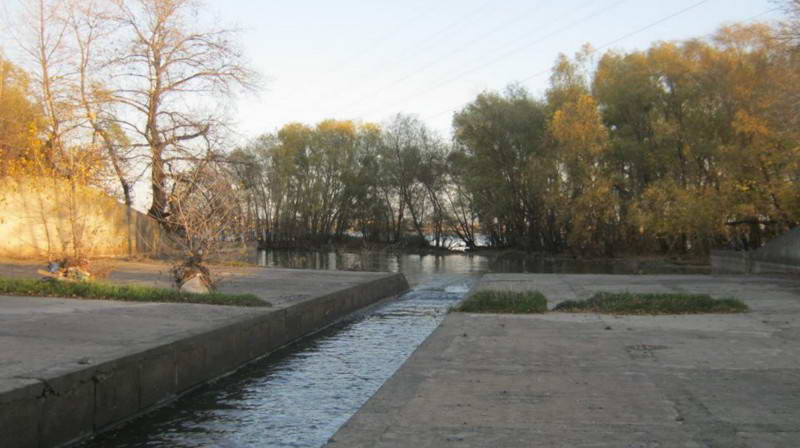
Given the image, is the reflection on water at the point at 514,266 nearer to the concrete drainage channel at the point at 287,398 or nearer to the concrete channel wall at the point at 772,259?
the concrete channel wall at the point at 772,259

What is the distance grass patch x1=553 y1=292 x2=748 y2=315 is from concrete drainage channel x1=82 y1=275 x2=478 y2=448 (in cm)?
311

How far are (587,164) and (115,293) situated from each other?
35405mm

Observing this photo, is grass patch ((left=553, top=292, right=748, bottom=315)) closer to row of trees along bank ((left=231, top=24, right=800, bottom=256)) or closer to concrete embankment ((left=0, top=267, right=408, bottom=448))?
concrete embankment ((left=0, top=267, right=408, bottom=448))

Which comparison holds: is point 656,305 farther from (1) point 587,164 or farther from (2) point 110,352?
(1) point 587,164

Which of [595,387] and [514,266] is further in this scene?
A: [514,266]

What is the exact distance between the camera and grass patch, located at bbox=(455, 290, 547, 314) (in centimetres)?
1298

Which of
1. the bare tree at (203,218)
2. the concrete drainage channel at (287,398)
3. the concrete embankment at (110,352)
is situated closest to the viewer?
the concrete embankment at (110,352)

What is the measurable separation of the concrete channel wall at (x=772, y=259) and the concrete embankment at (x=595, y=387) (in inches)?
457

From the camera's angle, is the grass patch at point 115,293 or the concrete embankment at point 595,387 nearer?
the concrete embankment at point 595,387

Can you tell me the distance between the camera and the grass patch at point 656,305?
12391 mm

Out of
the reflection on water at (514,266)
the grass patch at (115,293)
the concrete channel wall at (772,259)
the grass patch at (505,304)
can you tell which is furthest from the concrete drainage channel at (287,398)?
the reflection on water at (514,266)

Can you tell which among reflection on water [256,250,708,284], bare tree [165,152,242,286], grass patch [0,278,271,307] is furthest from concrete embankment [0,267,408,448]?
reflection on water [256,250,708,284]

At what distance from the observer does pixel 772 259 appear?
929 inches

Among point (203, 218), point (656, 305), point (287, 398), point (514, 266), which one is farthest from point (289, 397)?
point (514, 266)
